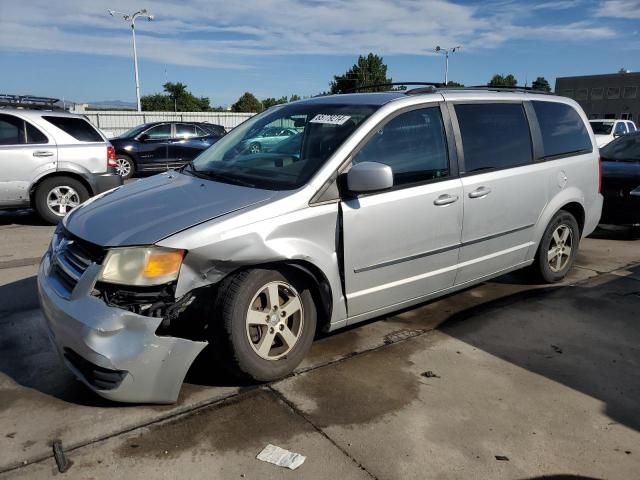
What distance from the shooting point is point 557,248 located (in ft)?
17.0

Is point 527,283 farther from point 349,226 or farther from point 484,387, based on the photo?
point 349,226

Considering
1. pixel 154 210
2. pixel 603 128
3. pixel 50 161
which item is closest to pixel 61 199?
pixel 50 161

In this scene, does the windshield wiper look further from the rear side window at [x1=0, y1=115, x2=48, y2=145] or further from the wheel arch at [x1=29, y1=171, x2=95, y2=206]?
the rear side window at [x1=0, y1=115, x2=48, y2=145]

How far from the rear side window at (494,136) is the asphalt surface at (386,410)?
4.09 ft

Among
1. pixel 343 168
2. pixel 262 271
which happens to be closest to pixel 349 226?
pixel 343 168

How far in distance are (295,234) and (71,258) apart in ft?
4.26

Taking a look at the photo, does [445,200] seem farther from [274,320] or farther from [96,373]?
[96,373]

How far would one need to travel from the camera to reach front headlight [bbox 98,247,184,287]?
287 cm

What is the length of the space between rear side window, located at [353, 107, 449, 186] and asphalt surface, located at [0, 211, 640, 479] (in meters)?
1.20

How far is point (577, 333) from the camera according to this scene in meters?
4.16

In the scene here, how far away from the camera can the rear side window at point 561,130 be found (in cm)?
486

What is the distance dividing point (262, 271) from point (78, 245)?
1078mm

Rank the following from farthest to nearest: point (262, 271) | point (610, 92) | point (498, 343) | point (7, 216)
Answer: point (610, 92) < point (7, 216) < point (498, 343) < point (262, 271)

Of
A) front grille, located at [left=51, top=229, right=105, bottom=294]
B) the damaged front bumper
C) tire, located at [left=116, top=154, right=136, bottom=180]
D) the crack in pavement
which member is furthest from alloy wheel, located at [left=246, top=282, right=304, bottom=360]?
tire, located at [left=116, top=154, right=136, bottom=180]
